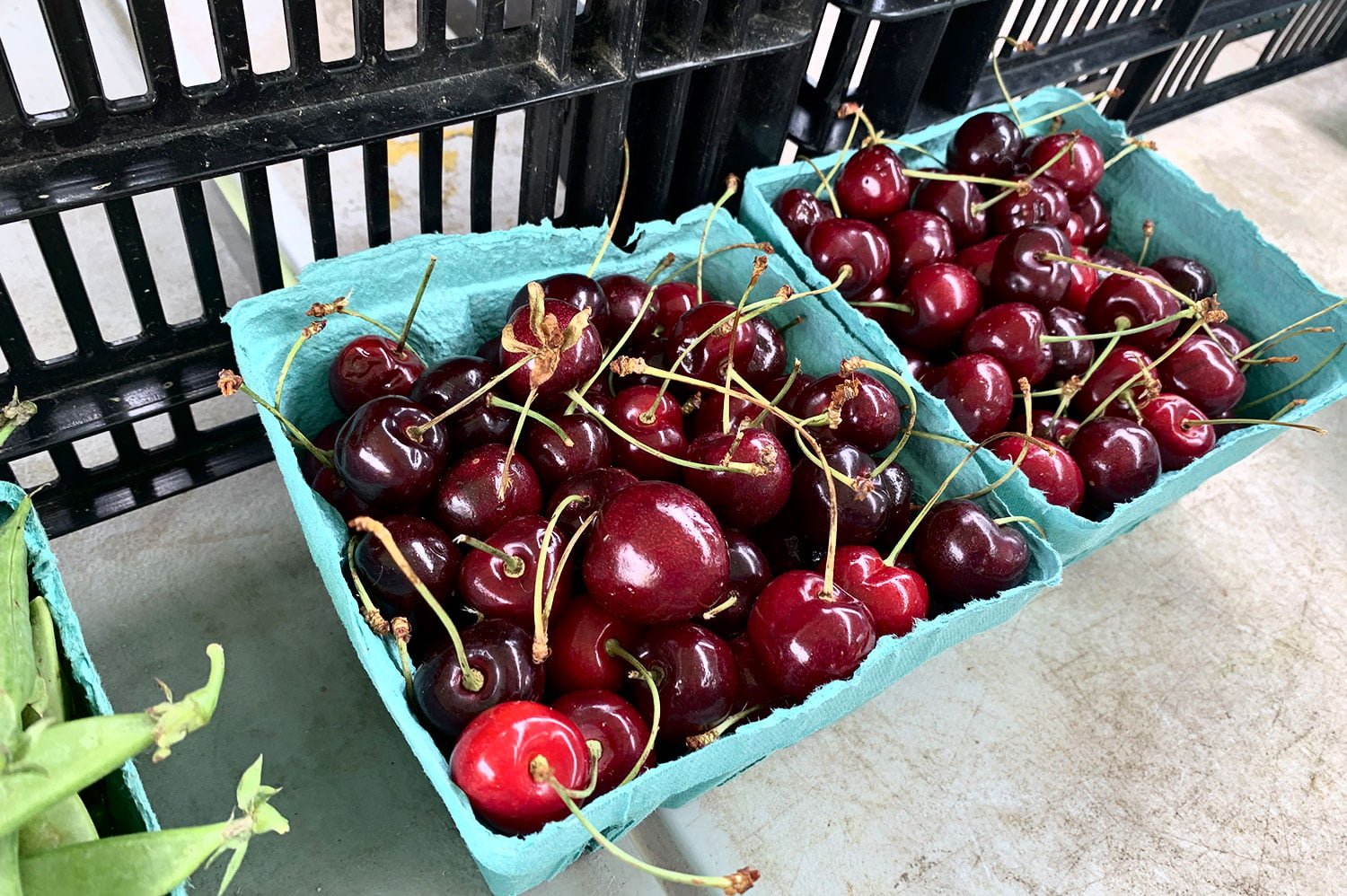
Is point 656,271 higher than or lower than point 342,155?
higher

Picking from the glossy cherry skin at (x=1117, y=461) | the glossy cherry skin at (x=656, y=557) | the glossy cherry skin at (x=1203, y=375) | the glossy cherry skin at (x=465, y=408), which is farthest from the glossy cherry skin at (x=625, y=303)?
the glossy cherry skin at (x=1203, y=375)

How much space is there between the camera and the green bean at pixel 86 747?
540 mm

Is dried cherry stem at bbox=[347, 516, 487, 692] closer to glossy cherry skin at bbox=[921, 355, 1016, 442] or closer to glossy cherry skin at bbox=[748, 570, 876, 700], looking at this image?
glossy cherry skin at bbox=[748, 570, 876, 700]

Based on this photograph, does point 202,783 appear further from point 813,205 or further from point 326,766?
point 813,205

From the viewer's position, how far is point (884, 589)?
88cm

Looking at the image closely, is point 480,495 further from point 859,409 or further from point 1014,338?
point 1014,338

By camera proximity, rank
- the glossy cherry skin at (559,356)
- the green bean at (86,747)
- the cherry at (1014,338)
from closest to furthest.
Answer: the green bean at (86,747)
the glossy cherry skin at (559,356)
the cherry at (1014,338)

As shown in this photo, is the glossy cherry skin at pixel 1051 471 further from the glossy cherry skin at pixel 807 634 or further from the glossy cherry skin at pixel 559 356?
the glossy cherry skin at pixel 559 356

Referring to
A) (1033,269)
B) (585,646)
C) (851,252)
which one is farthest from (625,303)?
(1033,269)

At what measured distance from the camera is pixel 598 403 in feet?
3.19

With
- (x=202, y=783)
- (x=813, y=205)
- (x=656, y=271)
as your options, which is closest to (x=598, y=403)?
(x=656, y=271)

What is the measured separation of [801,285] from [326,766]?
2.42 ft

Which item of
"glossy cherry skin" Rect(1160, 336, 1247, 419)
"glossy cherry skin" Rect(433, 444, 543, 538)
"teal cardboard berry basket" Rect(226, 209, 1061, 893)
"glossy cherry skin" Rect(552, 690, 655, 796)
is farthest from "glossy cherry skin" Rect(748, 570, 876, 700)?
"glossy cherry skin" Rect(1160, 336, 1247, 419)

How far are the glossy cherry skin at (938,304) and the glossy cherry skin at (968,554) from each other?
30cm
